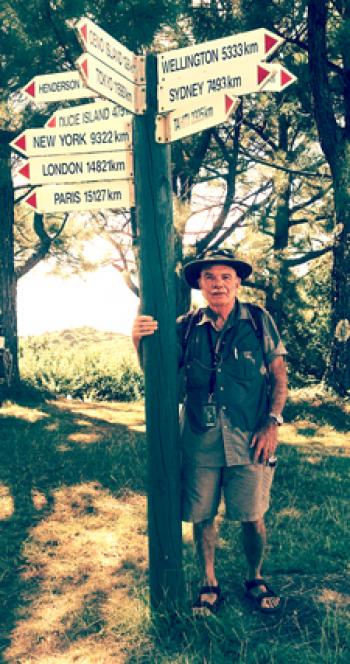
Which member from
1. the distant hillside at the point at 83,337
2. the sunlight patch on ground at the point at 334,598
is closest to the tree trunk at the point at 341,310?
the sunlight patch on ground at the point at 334,598

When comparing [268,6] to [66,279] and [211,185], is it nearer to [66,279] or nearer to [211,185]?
[211,185]

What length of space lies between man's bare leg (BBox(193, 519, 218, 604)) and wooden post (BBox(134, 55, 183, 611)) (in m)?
0.11

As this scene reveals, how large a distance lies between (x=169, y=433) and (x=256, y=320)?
0.79 meters

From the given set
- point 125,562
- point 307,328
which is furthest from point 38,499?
point 307,328

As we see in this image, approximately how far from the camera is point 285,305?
11.0m

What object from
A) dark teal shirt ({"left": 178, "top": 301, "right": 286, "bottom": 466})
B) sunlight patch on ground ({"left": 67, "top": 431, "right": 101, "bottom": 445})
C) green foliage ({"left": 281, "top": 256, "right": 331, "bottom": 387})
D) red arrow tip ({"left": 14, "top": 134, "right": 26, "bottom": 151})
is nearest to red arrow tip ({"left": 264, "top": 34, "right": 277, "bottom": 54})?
dark teal shirt ({"left": 178, "top": 301, "right": 286, "bottom": 466})

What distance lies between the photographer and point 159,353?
11.3 feet

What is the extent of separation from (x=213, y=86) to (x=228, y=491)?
82.8 inches

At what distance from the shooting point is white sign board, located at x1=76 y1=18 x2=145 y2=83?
113 inches

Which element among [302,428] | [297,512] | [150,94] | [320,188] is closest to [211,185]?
[320,188]

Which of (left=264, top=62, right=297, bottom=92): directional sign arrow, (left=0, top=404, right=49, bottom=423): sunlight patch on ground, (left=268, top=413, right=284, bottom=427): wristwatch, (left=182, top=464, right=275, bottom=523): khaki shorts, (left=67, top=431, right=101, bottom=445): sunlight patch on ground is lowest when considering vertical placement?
(left=67, top=431, right=101, bottom=445): sunlight patch on ground

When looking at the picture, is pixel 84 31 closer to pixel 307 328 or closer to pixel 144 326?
pixel 144 326

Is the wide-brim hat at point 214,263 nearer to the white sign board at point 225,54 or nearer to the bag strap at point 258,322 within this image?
the bag strap at point 258,322

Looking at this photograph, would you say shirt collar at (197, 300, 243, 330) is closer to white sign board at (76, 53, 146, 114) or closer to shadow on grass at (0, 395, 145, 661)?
white sign board at (76, 53, 146, 114)
